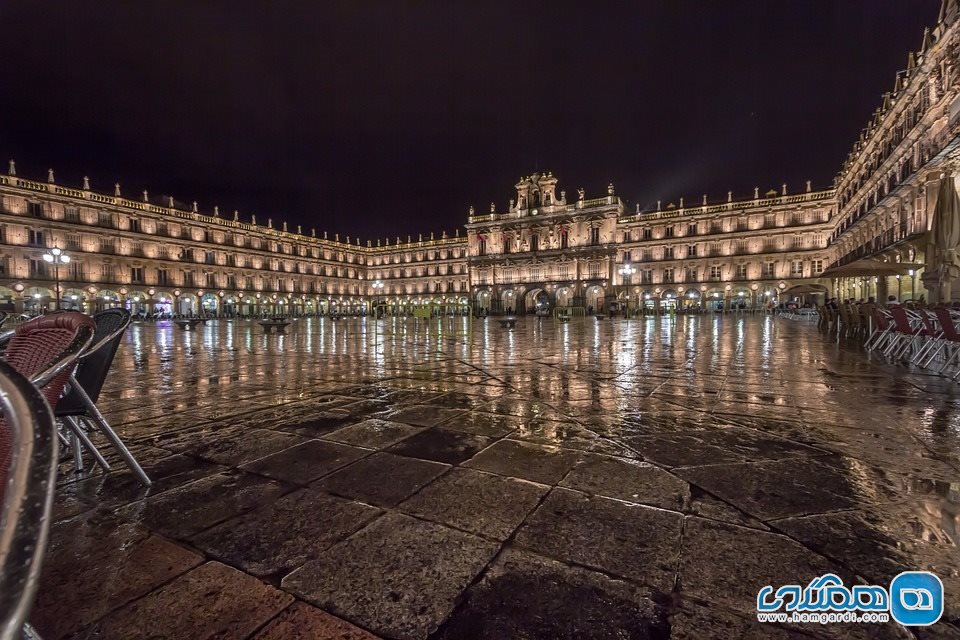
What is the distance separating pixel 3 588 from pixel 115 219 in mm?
55761

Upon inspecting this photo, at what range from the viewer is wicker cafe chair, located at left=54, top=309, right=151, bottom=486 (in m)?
2.27

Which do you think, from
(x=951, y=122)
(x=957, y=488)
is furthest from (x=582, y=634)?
(x=951, y=122)

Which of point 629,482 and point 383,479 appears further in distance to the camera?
point 383,479

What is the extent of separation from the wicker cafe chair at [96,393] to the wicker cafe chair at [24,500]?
6.02 feet

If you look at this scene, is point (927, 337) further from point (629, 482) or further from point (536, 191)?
point (536, 191)

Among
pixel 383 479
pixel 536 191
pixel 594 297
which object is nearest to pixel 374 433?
pixel 383 479

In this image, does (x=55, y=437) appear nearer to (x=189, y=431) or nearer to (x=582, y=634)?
(x=582, y=634)

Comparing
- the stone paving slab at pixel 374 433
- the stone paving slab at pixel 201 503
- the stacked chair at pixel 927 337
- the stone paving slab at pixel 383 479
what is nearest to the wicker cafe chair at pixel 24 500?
the stone paving slab at pixel 201 503

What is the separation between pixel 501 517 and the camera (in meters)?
1.94

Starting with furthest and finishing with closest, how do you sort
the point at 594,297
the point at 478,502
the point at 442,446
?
the point at 594,297
the point at 442,446
the point at 478,502

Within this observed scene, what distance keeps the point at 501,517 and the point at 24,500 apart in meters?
1.65

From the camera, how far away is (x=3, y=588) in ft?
1.65

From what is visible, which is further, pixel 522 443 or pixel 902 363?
pixel 902 363

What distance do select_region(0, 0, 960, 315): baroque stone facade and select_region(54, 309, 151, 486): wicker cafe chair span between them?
30271 millimetres
